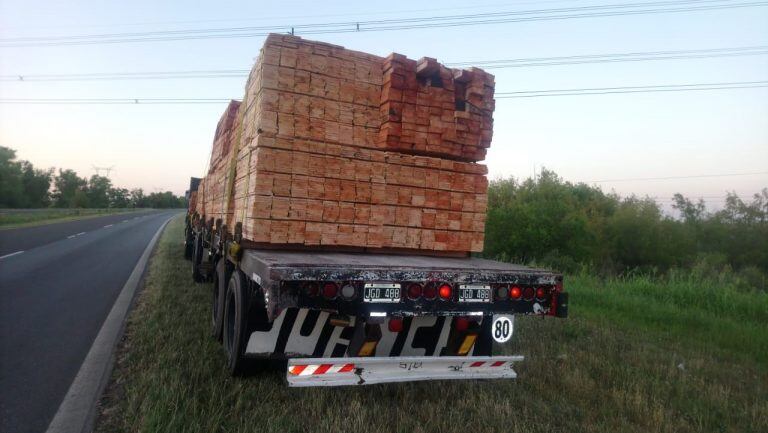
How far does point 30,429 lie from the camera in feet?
11.7

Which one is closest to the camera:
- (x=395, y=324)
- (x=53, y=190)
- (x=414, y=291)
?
(x=414, y=291)

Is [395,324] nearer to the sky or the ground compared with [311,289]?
nearer to the ground

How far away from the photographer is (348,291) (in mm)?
3395

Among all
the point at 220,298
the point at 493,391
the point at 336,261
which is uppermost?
the point at 336,261

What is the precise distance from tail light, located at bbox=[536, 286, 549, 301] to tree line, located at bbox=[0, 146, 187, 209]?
80.4m

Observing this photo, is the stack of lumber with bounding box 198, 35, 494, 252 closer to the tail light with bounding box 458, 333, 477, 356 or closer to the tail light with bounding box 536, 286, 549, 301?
the tail light with bounding box 458, 333, 477, 356

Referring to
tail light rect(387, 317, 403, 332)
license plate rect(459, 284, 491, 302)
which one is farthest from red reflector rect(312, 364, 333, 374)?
license plate rect(459, 284, 491, 302)

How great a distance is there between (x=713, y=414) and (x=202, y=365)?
4310 millimetres

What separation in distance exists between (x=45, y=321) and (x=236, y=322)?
13.4ft

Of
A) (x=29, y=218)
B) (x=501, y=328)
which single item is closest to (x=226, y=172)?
(x=501, y=328)

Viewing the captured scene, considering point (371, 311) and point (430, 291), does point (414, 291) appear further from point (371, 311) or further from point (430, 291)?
point (371, 311)

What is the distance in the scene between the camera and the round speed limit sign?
3922mm

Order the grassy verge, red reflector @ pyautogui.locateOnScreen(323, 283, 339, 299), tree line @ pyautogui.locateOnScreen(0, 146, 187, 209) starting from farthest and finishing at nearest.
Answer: tree line @ pyautogui.locateOnScreen(0, 146, 187, 209) < the grassy verge < red reflector @ pyautogui.locateOnScreen(323, 283, 339, 299)

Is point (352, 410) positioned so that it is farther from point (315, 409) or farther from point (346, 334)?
point (346, 334)
